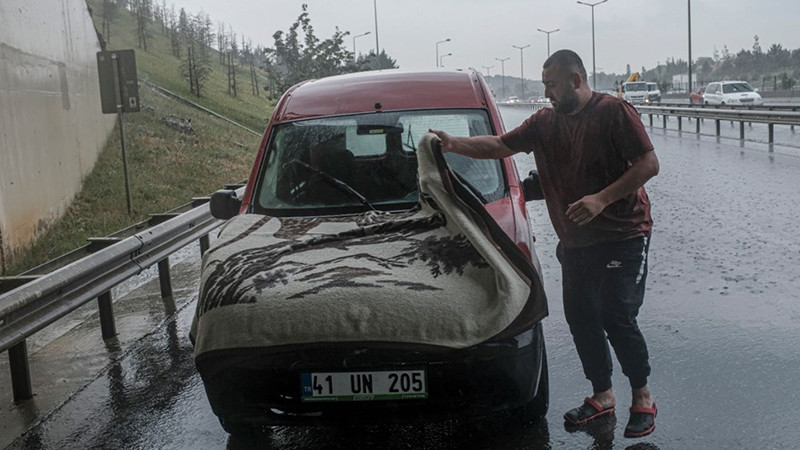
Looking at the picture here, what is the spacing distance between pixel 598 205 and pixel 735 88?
41.3m

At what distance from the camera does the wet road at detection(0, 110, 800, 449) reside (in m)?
4.35

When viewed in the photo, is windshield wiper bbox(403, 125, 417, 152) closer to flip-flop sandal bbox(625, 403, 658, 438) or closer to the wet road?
the wet road

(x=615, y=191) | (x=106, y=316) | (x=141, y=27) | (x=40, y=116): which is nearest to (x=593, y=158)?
(x=615, y=191)

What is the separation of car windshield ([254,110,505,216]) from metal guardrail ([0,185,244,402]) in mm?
1309

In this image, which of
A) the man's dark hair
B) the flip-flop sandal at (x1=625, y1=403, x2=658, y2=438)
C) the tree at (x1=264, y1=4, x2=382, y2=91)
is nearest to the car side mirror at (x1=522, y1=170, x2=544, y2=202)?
the man's dark hair

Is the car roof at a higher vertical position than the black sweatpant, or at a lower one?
higher

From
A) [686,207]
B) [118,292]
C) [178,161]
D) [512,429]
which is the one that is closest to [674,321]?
[512,429]

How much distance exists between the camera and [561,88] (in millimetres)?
4262

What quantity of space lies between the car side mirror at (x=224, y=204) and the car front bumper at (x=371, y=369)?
5.99ft

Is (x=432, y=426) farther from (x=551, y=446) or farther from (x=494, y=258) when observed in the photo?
(x=494, y=258)

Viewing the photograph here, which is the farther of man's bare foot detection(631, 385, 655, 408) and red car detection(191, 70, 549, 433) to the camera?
man's bare foot detection(631, 385, 655, 408)

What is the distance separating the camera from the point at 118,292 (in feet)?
29.7

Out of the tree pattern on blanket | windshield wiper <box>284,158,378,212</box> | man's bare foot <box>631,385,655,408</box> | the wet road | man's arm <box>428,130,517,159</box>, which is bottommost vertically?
the wet road

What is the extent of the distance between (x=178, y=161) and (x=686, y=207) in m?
15.3
